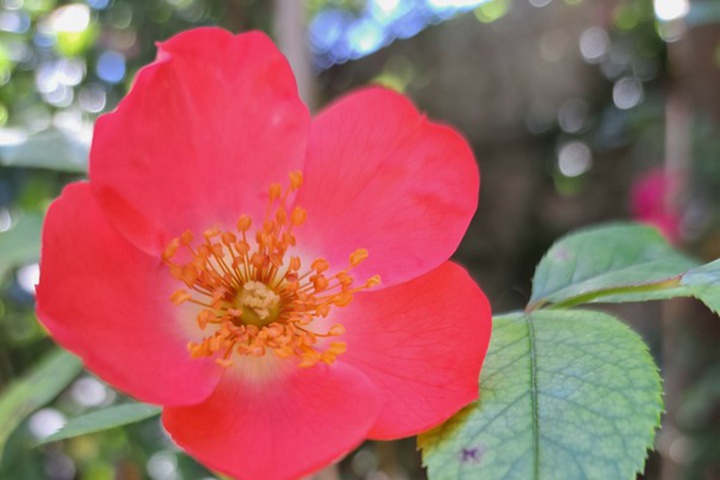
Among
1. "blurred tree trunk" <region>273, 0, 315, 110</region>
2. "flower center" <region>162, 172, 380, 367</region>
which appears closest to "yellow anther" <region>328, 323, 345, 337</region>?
"flower center" <region>162, 172, 380, 367</region>

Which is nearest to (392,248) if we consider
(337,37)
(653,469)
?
(653,469)

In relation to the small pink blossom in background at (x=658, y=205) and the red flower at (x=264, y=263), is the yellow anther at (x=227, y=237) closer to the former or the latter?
the red flower at (x=264, y=263)

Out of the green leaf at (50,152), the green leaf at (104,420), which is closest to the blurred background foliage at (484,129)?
the green leaf at (50,152)

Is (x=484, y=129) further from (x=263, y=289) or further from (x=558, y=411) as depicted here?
(x=558, y=411)

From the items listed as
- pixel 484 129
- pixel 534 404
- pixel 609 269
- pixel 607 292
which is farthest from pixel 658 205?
pixel 534 404

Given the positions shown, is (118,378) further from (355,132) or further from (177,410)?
(355,132)

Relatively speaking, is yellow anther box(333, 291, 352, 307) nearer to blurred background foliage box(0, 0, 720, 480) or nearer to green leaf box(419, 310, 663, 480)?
green leaf box(419, 310, 663, 480)
